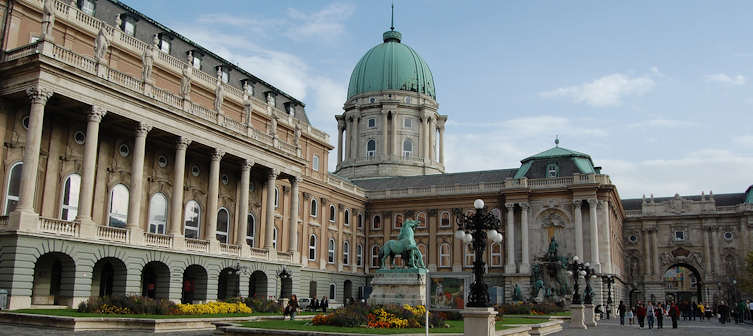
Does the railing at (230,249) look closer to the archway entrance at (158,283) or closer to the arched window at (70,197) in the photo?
the archway entrance at (158,283)

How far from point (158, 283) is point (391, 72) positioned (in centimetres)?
6311

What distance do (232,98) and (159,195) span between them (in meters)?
11.9

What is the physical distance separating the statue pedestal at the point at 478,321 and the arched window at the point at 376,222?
59.5 metres

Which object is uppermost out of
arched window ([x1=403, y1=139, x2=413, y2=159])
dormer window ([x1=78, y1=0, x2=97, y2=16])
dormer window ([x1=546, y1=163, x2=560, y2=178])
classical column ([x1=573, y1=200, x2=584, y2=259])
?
arched window ([x1=403, y1=139, x2=413, y2=159])

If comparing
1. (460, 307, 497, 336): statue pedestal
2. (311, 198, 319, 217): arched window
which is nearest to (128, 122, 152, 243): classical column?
(460, 307, 497, 336): statue pedestal

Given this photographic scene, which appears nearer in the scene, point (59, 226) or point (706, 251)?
point (59, 226)

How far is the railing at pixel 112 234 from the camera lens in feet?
118

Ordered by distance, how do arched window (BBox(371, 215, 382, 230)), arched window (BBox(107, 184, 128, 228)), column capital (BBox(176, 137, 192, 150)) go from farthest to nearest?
arched window (BBox(371, 215, 382, 230)), column capital (BBox(176, 137, 192, 150)), arched window (BBox(107, 184, 128, 228))

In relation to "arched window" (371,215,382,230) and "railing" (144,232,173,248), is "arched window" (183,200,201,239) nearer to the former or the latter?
"railing" (144,232,173,248)

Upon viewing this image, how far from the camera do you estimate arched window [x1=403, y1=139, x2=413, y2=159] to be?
95.1 m

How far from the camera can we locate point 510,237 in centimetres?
7138

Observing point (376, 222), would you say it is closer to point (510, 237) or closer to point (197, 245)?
point (510, 237)

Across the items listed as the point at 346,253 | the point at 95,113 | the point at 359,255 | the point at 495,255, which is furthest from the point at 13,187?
the point at 495,255

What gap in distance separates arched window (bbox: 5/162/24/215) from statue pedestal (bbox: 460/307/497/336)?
83.4ft
